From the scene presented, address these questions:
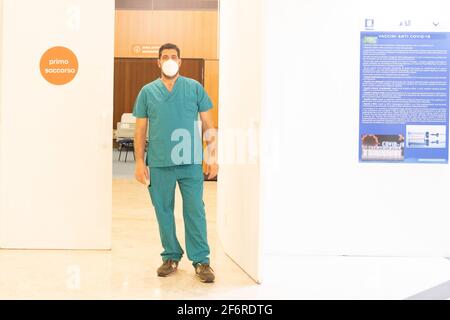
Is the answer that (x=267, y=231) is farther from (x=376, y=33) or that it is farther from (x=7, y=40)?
(x=7, y=40)

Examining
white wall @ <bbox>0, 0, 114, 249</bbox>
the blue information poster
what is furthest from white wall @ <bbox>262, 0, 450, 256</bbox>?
white wall @ <bbox>0, 0, 114, 249</bbox>

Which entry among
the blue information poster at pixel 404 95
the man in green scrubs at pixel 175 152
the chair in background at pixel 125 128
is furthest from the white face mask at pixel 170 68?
the chair in background at pixel 125 128

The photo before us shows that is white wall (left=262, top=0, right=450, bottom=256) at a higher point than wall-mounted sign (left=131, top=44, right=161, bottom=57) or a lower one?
lower

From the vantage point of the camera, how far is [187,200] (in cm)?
342

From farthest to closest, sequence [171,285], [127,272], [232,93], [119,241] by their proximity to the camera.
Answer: [119,241], [232,93], [127,272], [171,285]

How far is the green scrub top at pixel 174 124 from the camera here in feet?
11.0

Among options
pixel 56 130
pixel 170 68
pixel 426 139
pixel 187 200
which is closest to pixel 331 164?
pixel 426 139

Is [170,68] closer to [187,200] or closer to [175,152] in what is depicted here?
[175,152]

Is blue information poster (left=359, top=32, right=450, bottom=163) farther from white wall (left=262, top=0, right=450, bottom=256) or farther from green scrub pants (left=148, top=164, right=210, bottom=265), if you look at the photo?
green scrub pants (left=148, top=164, right=210, bottom=265)

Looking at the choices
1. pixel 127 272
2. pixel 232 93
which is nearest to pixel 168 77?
pixel 232 93

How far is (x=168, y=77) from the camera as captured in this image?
11.3ft

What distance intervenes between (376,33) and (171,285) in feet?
7.39

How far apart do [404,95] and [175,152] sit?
1753 mm

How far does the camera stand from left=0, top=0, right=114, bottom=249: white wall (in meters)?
4.09
